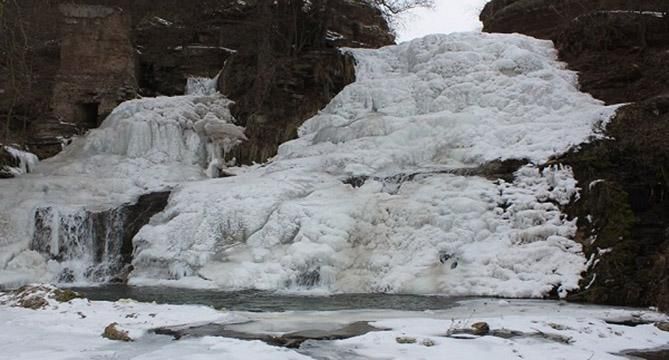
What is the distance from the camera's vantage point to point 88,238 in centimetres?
1366

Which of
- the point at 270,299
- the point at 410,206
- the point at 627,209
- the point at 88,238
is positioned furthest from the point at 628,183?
the point at 88,238

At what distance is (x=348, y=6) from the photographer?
25.9 meters

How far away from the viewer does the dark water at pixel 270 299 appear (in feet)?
27.8

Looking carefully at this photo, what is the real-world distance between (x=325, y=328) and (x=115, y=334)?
2001 mm

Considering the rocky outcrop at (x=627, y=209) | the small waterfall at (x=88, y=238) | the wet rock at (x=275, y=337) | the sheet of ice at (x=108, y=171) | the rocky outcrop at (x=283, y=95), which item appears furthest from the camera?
the rocky outcrop at (x=283, y=95)

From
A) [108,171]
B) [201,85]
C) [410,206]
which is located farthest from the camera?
[201,85]

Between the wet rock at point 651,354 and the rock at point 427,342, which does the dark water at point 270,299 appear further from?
the wet rock at point 651,354

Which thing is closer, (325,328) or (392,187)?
(325,328)

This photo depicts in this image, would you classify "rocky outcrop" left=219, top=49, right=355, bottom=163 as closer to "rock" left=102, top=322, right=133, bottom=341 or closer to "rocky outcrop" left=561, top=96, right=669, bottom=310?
"rocky outcrop" left=561, top=96, right=669, bottom=310

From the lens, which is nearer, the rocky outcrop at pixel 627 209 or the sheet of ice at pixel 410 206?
the rocky outcrop at pixel 627 209

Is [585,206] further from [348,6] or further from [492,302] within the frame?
[348,6]

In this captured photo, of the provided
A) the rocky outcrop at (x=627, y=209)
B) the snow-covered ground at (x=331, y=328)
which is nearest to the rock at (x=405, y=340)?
the snow-covered ground at (x=331, y=328)

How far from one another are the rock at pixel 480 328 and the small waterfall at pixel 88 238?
9.01m

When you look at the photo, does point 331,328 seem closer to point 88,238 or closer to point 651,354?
point 651,354
